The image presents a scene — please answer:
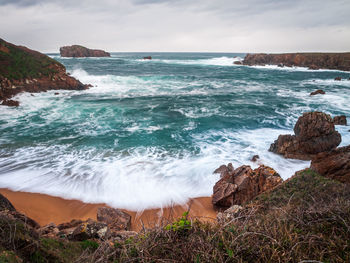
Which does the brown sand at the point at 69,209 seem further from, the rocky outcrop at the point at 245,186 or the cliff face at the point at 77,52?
the cliff face at the point at 77,52

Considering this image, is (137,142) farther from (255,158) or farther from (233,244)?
(233,244)

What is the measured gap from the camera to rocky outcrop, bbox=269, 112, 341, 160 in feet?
32.0

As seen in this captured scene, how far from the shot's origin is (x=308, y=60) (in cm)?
6700

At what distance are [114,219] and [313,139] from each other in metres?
9.69

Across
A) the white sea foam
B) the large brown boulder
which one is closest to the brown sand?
the white sea foam

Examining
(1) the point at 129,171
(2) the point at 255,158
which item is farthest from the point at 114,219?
(2) the point at 255,158

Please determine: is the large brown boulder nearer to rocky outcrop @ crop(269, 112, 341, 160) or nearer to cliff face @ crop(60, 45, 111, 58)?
rocky outcrop @ crop(269, 112, 341, 160)

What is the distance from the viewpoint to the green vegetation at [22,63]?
2186cm

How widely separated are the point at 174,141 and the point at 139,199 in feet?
18.7

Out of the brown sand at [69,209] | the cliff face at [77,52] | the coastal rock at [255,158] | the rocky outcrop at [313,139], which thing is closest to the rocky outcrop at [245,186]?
the brown sand at [69,209]

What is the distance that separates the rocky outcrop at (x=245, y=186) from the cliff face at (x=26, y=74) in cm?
2098

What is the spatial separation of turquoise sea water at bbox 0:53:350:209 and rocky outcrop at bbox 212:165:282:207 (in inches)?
48.1

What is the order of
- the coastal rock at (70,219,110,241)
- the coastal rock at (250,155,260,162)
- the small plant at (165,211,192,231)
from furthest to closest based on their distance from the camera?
the coastal rock at (250,155,260,162) < the coastal rock at (70,219,110,241) < the small plant at (165,211,192,231)

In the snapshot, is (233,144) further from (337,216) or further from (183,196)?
(337,216)
